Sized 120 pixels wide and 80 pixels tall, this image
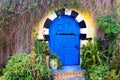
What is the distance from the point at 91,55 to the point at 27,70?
212 centimetres

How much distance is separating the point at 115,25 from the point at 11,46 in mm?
3252

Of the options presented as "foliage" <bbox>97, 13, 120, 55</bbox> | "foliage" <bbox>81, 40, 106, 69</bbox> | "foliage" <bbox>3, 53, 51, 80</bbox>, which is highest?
"foliage" <bbox>97, 13, 120, 55</bbox>

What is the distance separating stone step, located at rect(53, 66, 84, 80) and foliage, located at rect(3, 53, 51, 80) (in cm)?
46

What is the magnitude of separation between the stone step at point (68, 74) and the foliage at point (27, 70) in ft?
1.51

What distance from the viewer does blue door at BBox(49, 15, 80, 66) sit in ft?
26.3

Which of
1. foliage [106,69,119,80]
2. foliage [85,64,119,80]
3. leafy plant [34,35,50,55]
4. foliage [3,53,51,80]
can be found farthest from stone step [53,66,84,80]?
foliage [106,69,119,80]

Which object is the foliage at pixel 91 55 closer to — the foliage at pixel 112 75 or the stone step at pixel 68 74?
the stone step at pixel 68 74

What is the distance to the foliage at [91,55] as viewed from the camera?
750 cm

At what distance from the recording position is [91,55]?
301 inches

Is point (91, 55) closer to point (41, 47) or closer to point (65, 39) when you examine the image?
point (65, 39)

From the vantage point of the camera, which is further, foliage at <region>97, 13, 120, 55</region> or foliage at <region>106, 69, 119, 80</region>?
foliage at <region>97, 13, 120, 55</region>

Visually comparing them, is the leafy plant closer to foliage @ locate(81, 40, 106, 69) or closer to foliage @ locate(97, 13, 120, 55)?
foliage @ locate(81, 40, 106, 69)

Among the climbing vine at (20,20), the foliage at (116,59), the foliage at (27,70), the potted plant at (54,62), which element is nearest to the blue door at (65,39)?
the potted plant at (54,62)

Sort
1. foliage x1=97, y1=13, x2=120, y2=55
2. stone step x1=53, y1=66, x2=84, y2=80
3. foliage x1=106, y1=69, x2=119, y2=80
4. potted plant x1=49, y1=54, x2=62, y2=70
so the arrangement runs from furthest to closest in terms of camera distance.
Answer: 1. potted plant x1=49, y1=54, x2=62, y2=70
2. foliage x1=97, y1=13, x2=120, y2=55
3. stone step x1=53, y1=66, x2=84, y2=80
4. foliage x1=106, y1=69, x2=119, y2=80
